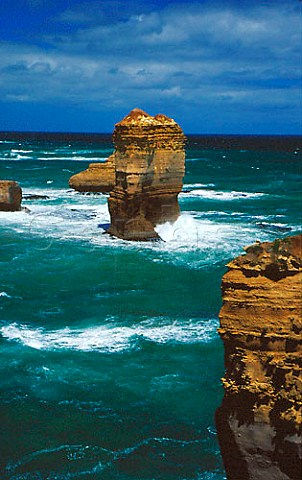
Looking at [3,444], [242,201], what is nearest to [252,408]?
[3,444]

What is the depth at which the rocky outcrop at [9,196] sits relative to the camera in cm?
3540

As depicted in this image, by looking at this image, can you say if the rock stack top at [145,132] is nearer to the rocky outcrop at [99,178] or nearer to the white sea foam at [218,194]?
the rocky outcrop at [99,178]

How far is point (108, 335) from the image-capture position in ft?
53.7

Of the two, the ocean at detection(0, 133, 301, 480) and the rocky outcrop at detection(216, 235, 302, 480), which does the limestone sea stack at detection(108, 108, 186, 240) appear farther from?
the rocky outcrop at detection(216, 235, 302, 480)

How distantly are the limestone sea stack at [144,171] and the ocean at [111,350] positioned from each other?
3.56 ft

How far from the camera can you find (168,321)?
17484mm

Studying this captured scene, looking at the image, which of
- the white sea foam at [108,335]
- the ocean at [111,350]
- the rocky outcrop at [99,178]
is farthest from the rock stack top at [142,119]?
the rocky outcrop at [99,178]

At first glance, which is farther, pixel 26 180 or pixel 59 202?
pixel 26 180

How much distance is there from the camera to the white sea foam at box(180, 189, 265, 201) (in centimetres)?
4800

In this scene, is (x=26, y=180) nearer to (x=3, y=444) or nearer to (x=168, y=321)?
(x=168, y=321)

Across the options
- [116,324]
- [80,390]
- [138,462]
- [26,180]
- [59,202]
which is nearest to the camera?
[138,462]

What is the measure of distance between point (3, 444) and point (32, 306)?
799 cm

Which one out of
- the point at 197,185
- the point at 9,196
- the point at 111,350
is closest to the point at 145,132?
the point at 9,196

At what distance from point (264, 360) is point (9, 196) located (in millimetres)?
31231
